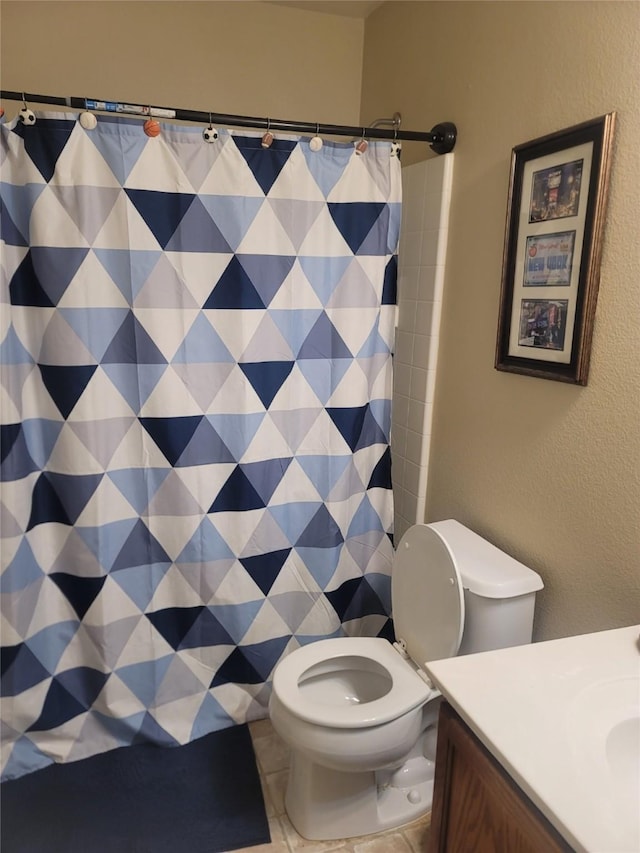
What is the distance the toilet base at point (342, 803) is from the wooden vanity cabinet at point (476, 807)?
509 millimetres

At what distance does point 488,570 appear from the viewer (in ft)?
4.75

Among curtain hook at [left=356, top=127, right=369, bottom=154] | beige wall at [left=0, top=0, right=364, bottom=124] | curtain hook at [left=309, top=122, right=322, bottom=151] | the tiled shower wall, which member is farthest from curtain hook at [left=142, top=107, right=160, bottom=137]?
the tiled shower wall

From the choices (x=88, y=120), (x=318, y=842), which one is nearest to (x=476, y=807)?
(x=318, y=842)

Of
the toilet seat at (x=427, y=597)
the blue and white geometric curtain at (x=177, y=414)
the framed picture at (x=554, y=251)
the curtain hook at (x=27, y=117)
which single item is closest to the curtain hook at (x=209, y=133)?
the blue and white geometric curtain at (x=177, y=414)

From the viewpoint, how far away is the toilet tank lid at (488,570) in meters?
1.39

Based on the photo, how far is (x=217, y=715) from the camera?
191 cm

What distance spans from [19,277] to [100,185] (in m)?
0.32

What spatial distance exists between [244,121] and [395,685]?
60.1 inches

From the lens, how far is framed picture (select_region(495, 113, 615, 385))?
4.08ft

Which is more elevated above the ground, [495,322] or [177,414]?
[495,322]

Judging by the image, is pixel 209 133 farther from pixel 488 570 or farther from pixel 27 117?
pixel 488 570

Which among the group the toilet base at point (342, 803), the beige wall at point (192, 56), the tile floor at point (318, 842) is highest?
the beige wall at point (192, 56)

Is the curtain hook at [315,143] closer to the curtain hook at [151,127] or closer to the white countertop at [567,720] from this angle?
the curtain hook at [151,127]

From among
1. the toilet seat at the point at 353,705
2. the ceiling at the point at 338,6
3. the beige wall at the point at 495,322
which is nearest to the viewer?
the beige wall at the point at 495,322
